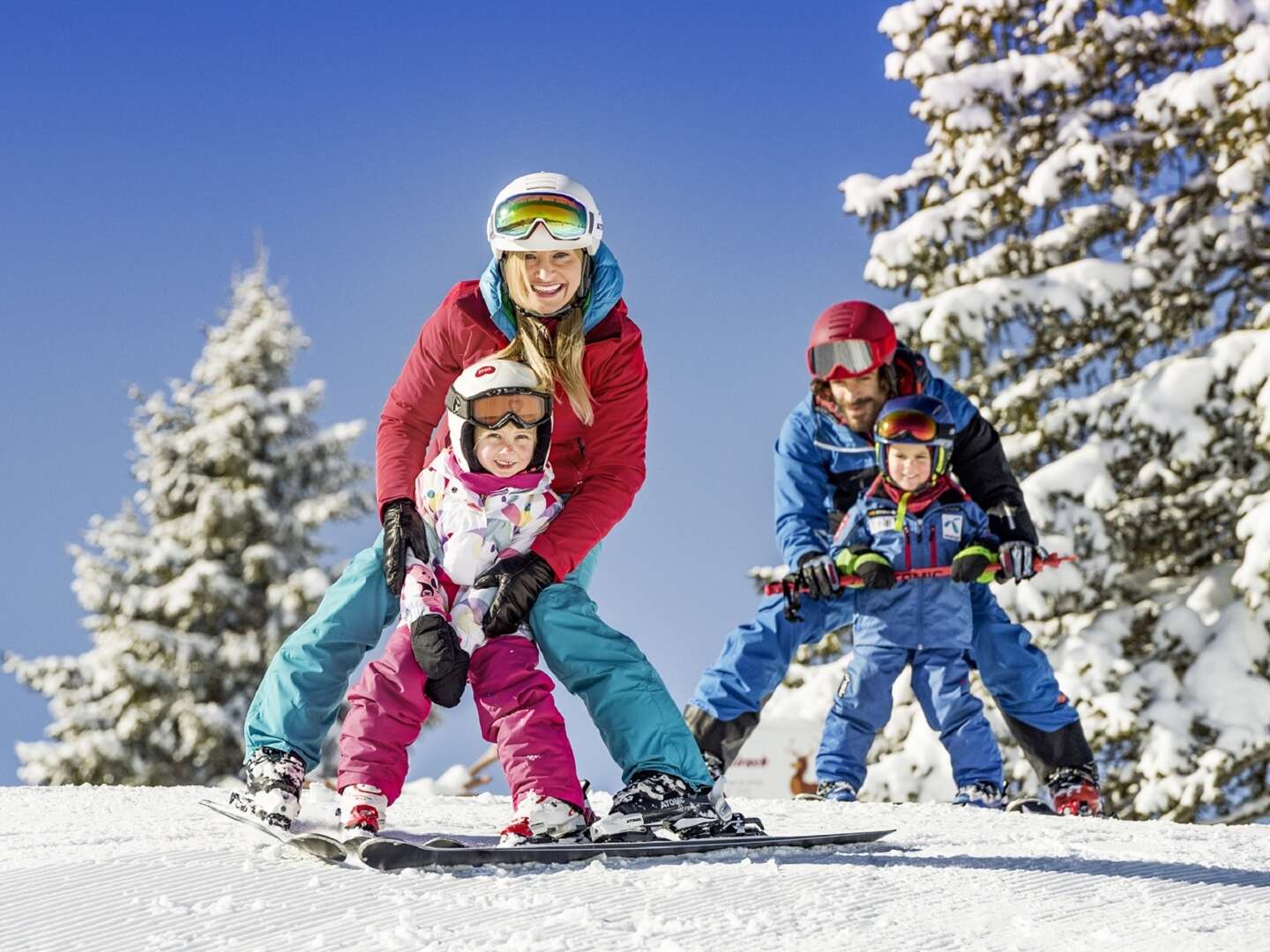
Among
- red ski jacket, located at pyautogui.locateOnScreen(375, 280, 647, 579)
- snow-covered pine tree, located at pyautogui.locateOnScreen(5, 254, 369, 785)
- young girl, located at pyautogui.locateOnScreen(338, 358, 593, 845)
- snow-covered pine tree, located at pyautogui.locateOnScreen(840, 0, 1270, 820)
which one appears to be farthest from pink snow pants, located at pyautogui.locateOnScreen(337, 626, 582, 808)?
snow-covered pine tree, located at pyautogui.locateOnScreen(5, 254, 369, 785)

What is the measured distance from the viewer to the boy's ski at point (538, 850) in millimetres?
2777

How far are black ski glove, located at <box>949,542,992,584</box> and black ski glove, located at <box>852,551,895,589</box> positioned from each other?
0.26 m

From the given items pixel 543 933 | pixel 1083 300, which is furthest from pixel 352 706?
pixel 1083 300

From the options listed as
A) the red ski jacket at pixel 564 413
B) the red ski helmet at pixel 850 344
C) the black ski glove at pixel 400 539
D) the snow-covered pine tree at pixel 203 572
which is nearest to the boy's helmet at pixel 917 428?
the red ski helmet at pixel 850 344

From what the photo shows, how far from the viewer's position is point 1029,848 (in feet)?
12.1

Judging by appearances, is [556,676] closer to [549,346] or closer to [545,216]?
[549,346]

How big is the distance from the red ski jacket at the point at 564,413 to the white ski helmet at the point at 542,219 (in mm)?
219

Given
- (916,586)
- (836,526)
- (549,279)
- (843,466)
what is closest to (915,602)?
(916,586)

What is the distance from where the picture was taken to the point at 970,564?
5.31 meters

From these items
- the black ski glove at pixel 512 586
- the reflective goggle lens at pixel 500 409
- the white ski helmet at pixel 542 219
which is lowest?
the black ski glove at pixel 512 586

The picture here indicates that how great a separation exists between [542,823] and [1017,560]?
9.50ft

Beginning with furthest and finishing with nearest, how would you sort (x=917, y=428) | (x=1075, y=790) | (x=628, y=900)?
(x=1075, y=790) → (x=917, y=428) → (x=628, y=900)

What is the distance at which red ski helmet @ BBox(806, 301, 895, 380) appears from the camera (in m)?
5.66

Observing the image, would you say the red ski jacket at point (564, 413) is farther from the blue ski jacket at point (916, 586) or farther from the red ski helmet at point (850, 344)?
the red ski helmet at point (850, 344)
